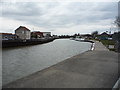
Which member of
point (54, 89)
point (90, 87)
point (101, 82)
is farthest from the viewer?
point (101, 82)

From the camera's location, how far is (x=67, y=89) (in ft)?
14.0

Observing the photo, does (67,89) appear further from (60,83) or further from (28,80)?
(28,80)

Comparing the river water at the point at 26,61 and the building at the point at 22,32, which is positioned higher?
the building at the point at 22,32

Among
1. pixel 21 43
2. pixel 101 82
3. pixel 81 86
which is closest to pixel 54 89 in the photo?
pixel 81 86

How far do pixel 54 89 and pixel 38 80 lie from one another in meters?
1.10

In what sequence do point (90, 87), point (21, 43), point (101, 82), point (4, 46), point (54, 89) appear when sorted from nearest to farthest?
point (54, 89), point (90, 87), point (101, 82), point (4, 46), point (21, 43)

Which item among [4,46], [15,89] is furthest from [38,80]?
[4,46]

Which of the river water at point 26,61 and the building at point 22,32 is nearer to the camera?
the river water at point 26,61

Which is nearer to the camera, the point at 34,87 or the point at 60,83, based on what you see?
the point at 34,87

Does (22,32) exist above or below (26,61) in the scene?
above

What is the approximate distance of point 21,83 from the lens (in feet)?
15.7

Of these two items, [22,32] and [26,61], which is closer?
[26,61]

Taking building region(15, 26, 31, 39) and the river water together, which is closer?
the river water

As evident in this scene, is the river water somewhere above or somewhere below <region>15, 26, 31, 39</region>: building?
below
